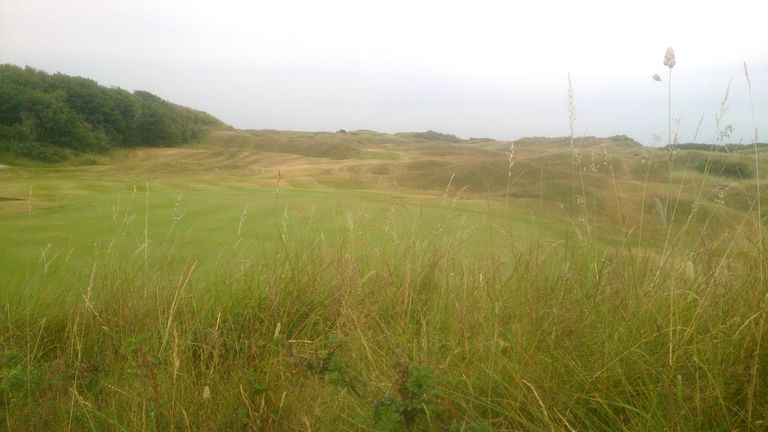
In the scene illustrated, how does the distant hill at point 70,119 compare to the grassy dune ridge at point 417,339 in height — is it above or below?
above

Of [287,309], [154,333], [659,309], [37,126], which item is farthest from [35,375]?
[37,126]

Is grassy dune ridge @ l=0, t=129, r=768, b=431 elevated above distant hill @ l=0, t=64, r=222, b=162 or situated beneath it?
situated beneath

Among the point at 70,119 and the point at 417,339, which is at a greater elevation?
the point at 70,119

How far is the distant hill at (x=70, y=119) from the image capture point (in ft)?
96.0

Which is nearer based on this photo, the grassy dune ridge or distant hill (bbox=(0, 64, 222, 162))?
the grassy dune ridge

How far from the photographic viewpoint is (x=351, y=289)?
342cm

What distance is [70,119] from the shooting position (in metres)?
31.7

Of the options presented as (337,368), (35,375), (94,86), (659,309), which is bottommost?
(35,375)

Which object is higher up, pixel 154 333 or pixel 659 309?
pixel 659 309

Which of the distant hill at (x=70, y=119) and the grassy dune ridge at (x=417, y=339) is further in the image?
the distant hill at (x=70, y=119)

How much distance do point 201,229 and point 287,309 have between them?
142 inches

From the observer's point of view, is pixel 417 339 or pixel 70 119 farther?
pixel 70 119

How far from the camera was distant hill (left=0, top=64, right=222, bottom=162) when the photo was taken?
2925cm

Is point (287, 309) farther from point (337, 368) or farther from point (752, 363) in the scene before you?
point (752, 363)
